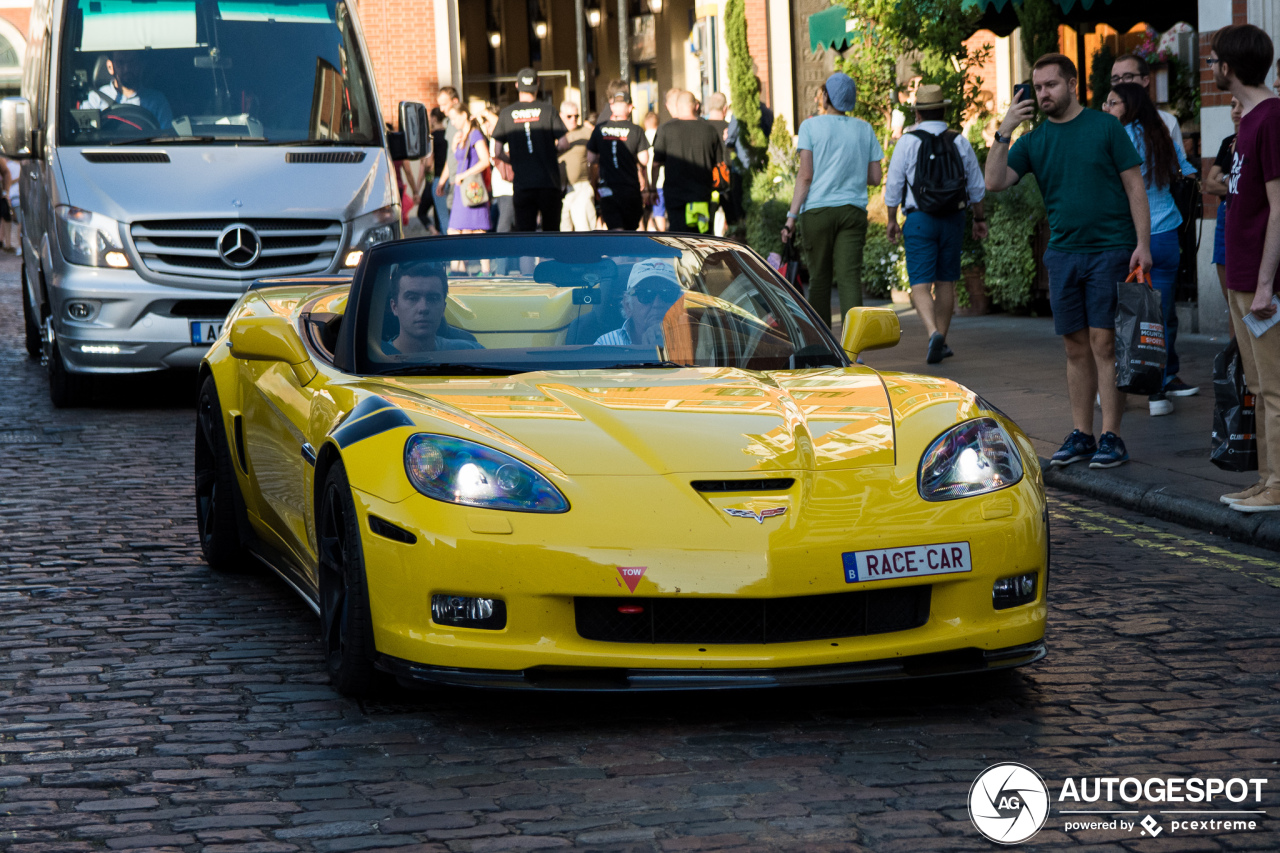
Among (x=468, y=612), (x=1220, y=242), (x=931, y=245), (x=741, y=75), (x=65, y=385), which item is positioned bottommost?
(x=65, y=385)

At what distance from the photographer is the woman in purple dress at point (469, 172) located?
1861 cm

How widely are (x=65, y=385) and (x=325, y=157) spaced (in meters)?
2.35

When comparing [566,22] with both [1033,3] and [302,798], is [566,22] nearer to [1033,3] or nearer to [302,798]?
[1033,3]

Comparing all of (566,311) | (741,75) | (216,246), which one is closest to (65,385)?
(216,246)

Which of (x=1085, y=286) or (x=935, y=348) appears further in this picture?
(x=935, y=348)

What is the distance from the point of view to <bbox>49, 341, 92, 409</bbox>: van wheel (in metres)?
11.8

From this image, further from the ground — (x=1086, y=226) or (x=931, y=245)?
(x=1086, y=226)

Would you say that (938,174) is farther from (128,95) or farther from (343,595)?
(343,595)

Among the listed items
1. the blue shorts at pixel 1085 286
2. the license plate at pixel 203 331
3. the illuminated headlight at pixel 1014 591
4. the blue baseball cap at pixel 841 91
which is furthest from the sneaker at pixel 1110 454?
the license plate at pixel 203 331

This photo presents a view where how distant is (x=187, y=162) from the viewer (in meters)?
11.4

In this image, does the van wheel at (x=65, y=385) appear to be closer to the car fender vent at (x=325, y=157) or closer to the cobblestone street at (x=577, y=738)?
the car fender vent at (x=325, y=157)

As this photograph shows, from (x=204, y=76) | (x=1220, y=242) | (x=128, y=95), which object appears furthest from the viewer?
(x=204, y=76)

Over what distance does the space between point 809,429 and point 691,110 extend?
1246cm

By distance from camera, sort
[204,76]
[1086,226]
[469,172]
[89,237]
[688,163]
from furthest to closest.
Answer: [469,172] < [688,163] < [204,76] < [89,237] < [1086,226]
